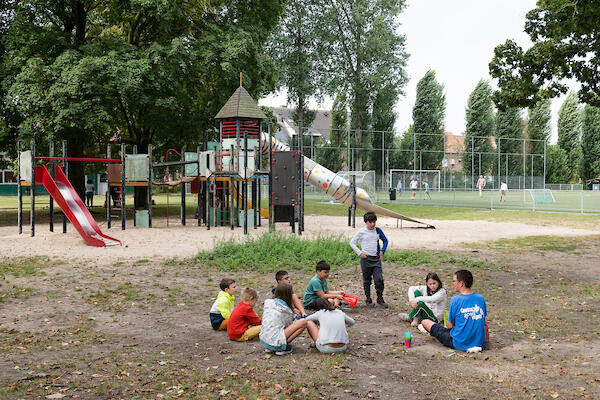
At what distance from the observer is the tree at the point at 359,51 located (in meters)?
46.1

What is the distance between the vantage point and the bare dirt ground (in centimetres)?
498

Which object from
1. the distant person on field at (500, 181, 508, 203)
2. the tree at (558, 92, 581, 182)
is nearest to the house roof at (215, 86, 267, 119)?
the distant person on field at (500, 181, 508, 203)

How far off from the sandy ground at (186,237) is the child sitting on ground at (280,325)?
7135 millimetres

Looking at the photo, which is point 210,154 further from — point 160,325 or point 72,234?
point 160,325

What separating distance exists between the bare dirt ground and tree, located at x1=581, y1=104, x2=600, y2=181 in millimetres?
62706

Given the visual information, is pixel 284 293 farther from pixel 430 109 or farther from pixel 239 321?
pixel 430 109

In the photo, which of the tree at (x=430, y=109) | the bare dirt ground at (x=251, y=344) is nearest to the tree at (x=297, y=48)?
the tree at (x=430, y=109)

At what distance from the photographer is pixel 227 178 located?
20.8 meters

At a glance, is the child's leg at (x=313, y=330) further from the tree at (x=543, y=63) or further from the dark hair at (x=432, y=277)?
the tree at (x=543, y=63)

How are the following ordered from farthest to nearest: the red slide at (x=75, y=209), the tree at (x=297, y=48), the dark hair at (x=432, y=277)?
the tree at (x=297, y=48)
the red slide at (x=75, y=209)
the dark hair at (x=432, y=277)

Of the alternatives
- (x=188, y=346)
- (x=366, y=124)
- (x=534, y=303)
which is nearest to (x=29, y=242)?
(x=188, y=346)

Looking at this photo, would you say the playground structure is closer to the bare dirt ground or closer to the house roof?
the house roof

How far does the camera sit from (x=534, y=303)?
8.48 m

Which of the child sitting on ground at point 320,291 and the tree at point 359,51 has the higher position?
the tree at point 359,51
